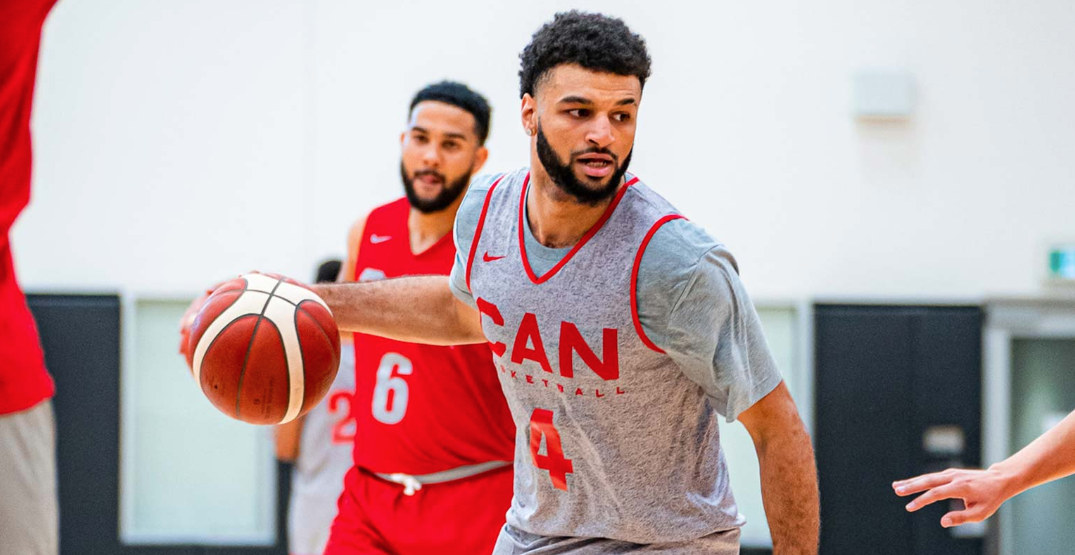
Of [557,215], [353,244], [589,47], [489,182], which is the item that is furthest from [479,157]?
[589,47]

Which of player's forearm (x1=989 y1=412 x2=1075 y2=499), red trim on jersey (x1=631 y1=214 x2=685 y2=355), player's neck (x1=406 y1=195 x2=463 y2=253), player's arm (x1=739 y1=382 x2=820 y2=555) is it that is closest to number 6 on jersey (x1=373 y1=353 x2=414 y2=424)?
player's neck (x1=406 y1=195 x2=463 y2=253)

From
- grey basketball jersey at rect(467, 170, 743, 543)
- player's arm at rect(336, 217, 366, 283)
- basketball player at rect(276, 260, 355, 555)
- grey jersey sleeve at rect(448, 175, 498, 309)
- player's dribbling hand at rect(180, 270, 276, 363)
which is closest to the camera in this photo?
grey basketball jersey at rect(467, 170, 743, 543)

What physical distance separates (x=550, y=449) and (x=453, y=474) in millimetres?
905

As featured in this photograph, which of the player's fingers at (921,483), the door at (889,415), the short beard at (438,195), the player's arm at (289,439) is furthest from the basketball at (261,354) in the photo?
the door at (889,415)

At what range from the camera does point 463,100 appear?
380 cm

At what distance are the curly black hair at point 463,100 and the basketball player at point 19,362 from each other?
147 centimetres

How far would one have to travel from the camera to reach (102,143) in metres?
5.59

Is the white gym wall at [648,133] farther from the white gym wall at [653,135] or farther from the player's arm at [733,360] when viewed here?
the player's arm at [733,360]

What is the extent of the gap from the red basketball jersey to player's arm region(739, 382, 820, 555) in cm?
116

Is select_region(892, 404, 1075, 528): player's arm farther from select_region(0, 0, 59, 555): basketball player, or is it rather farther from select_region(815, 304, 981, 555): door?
select_region(815, 304, 981, 555): door

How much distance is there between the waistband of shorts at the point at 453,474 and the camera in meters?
3.37

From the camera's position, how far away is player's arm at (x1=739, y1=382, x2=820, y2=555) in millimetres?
2348

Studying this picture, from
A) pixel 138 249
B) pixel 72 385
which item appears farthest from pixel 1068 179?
pixel 72 385

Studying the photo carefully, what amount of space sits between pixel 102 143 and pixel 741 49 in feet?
10.9
